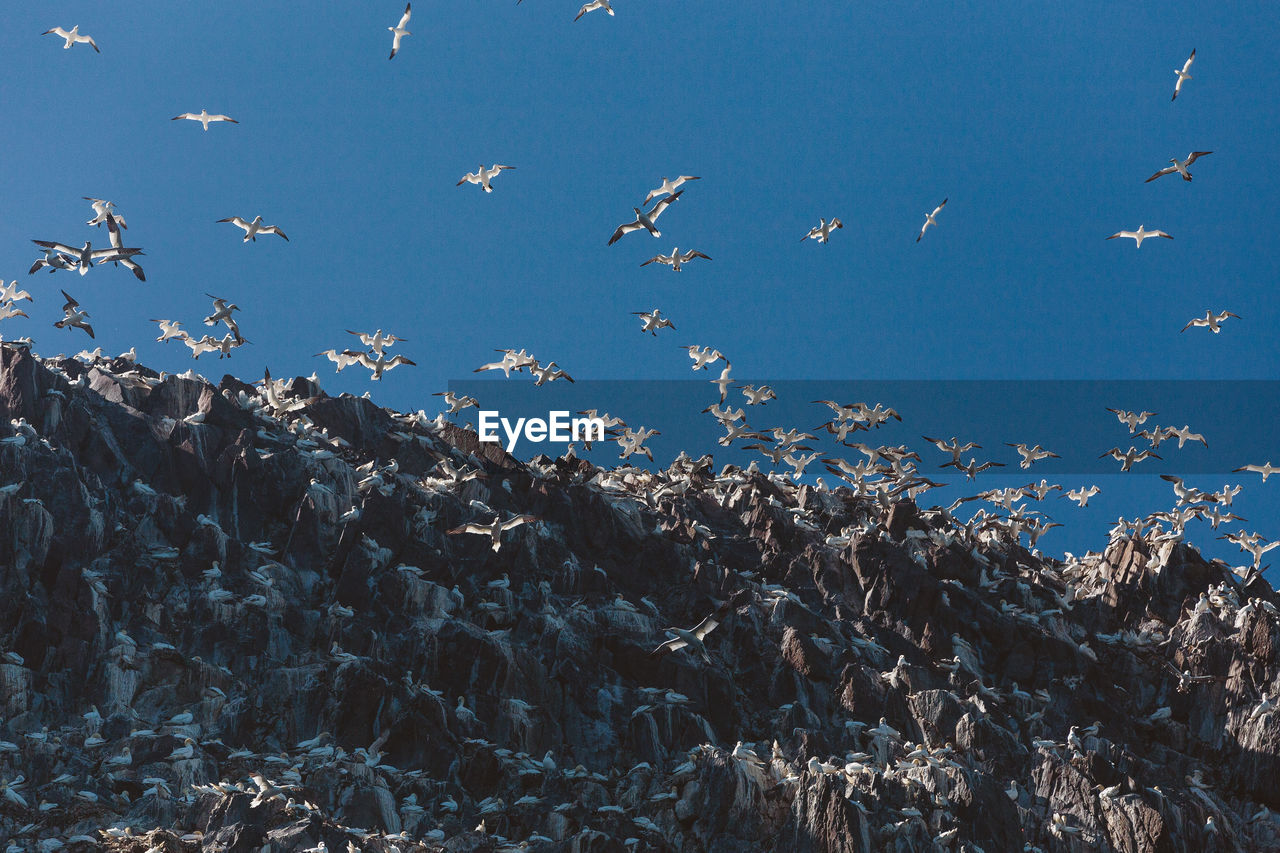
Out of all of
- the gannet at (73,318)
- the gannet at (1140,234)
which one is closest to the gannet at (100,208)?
the gannet at (73,318)

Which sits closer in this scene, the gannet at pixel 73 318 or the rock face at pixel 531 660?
the rock face at pixel 531 660

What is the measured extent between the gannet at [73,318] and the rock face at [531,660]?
178 cm

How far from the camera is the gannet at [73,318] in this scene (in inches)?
2295

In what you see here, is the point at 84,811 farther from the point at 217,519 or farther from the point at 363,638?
the point at 217,519

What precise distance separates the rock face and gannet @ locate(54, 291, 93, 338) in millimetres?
1784

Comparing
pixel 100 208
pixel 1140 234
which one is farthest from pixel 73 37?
pixel 1140 234

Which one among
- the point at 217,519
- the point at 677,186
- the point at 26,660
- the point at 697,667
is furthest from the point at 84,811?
the point at 677,186

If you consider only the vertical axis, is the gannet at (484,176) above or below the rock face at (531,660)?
above

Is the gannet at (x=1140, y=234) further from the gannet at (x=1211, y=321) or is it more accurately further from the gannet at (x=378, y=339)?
the gannet at (x=378, y=339)

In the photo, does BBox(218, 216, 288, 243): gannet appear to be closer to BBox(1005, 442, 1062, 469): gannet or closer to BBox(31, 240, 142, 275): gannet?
BBox(31, 240, 142, 275): gannet

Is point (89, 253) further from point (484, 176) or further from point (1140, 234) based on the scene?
point (1140, 234)

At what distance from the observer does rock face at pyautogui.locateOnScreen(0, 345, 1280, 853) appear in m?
39.6

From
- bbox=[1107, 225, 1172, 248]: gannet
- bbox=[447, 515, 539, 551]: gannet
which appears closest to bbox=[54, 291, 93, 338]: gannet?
bbox=[447, 515, 539, 551]: gannet

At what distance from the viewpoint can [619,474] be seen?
2751 inches
